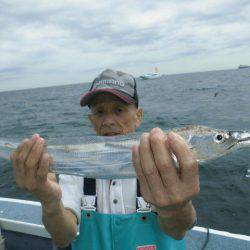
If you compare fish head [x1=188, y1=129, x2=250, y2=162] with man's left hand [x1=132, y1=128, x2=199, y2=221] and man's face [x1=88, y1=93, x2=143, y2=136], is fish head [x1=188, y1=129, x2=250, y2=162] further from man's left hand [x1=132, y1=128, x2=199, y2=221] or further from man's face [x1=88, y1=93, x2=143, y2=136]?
man's face [x1=88, y1=93, x2=143, y2=136]

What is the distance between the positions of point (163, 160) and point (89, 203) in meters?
1.35

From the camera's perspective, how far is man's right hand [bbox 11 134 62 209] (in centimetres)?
275

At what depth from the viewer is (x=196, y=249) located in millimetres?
4496

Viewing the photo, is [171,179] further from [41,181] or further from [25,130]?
[25,130]

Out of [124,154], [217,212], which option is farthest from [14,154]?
[217,212]

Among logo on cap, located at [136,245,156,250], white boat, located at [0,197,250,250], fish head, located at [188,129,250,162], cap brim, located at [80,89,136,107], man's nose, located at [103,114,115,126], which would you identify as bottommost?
white boat, located at [0,197,250,250]

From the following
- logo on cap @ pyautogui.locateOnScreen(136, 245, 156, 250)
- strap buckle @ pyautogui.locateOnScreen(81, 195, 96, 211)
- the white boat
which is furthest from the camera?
the white boat

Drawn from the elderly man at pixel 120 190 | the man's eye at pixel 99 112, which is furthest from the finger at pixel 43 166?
the man's eye at pixel 99 112

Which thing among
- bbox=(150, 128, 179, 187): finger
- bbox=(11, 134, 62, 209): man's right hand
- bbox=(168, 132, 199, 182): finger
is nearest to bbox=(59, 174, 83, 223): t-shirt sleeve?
bbox=(11, 134, 62, 209): man's right hand

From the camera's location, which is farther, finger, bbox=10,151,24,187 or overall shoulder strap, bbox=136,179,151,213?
overall shoulder strap, bbox=136,179,151,213

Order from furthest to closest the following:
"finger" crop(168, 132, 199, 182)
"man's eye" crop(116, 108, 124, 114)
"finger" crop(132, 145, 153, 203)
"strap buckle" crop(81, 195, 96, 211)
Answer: "man's eye" crop(116, 108, 124, 114) → "strap buckle" crop(81, 195, 96, 211) → "finger" crop(132, 145, 153, 203) → "finger" crop(168, 132, 199, 182)

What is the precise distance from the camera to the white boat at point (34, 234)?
444 cm

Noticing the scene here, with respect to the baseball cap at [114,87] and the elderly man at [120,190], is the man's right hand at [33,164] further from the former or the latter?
the baseball cap at [114,87]

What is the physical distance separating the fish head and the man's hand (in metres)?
0.29
